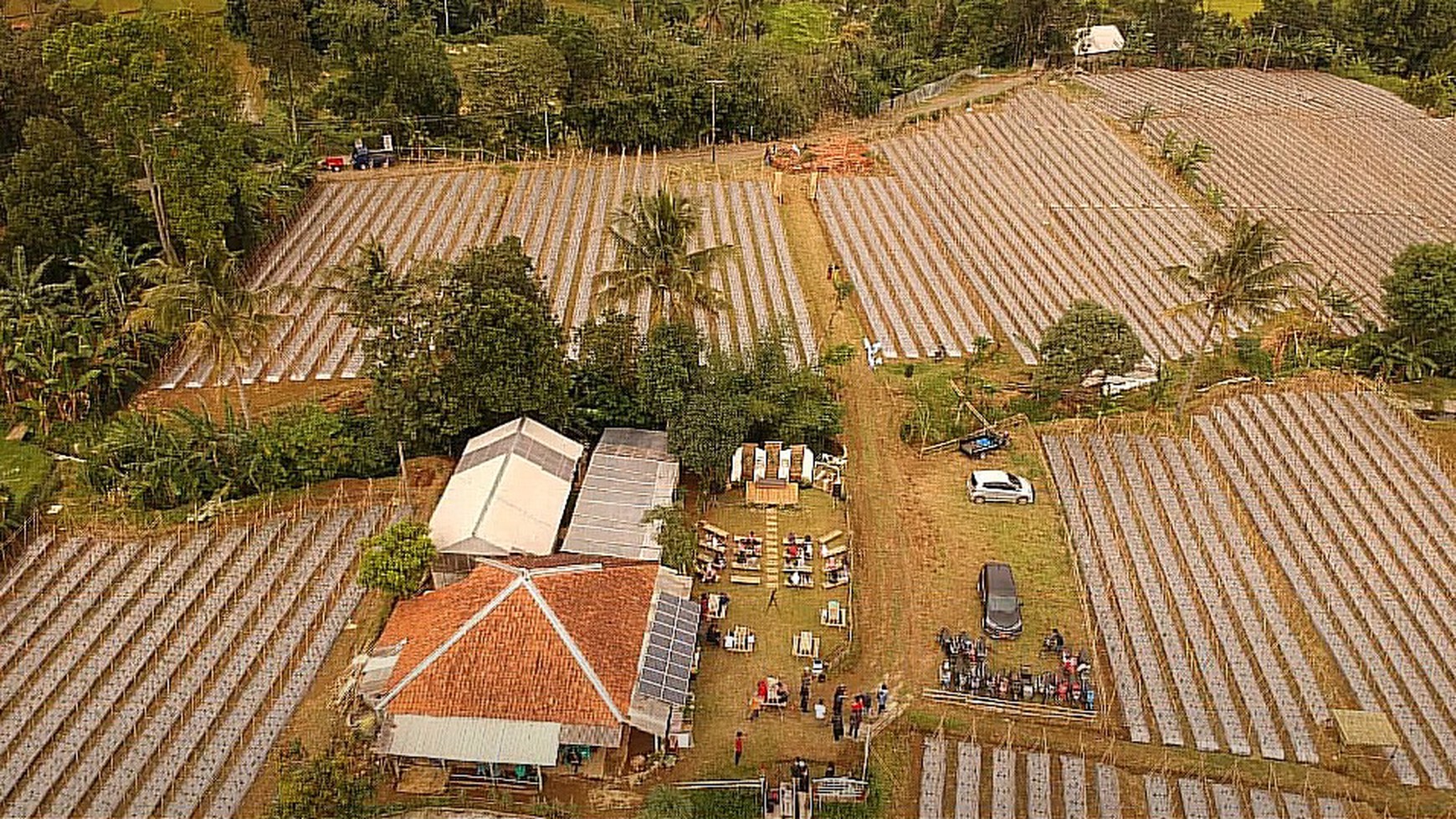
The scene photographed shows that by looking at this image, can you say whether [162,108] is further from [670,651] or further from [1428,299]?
[1428,299]

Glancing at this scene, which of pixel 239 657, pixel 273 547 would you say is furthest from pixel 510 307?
pixel 239 657

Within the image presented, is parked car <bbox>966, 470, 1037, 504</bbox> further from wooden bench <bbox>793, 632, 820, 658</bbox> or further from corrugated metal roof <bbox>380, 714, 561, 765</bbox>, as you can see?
corrugated metal roof <bbox>380, 714, 561, 765</bbox>

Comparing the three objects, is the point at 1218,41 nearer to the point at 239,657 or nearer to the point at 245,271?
the point at 245,271

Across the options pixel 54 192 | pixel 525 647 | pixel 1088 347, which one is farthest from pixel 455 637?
pixel 54 192

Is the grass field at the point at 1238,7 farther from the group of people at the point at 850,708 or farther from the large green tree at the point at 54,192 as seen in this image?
the group of people at the point at 850,708

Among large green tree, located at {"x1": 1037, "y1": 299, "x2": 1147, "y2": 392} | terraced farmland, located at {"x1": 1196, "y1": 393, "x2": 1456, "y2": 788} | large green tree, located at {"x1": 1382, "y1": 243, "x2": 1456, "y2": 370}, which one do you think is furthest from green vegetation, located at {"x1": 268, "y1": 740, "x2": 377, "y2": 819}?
large green tree, located at {"x1": 1382, "y1": 243, "x2": 1456, "y2": 370}
